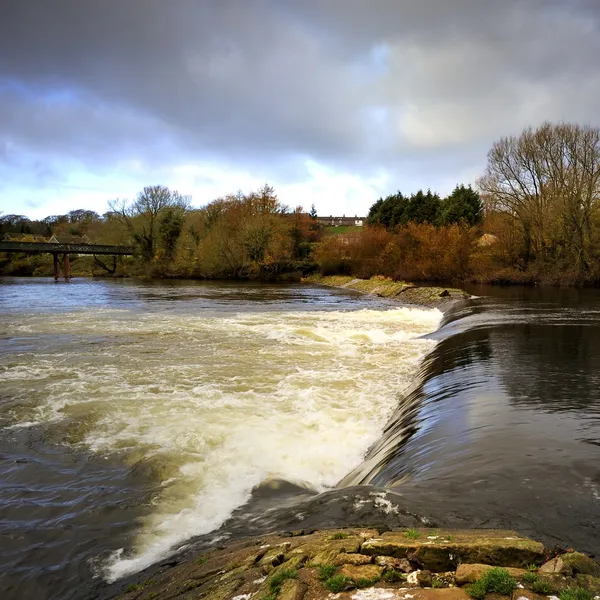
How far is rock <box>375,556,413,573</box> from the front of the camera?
3002mm

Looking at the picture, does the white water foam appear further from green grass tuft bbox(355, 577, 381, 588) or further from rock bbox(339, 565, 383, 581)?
green grass tuft bbox(355, 577, 381, 588)

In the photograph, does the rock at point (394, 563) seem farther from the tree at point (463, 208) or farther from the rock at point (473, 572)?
the tree at point (463, 208)

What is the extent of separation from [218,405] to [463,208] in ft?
180

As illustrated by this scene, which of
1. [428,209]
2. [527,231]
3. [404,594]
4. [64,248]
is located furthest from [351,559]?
[64,248]

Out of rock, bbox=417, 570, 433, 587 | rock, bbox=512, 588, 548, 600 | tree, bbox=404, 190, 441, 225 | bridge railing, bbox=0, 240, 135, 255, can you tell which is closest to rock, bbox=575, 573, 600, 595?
rock, bbox=512, 588, 548, 600

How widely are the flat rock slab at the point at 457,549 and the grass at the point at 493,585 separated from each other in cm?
27

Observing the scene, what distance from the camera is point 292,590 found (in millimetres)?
2838

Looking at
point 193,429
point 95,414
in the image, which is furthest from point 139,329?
point 193,429

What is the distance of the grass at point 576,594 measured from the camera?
2.54 meters

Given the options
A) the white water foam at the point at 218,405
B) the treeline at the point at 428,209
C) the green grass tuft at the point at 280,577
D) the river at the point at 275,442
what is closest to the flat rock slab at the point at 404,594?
the green grass tuft at the point at 280,577

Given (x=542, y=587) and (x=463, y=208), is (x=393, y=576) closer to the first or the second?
(x=542, y=587)

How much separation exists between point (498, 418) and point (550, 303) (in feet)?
65.2

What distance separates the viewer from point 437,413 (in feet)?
24.3

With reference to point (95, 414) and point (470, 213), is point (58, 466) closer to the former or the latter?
point (95, 414)
